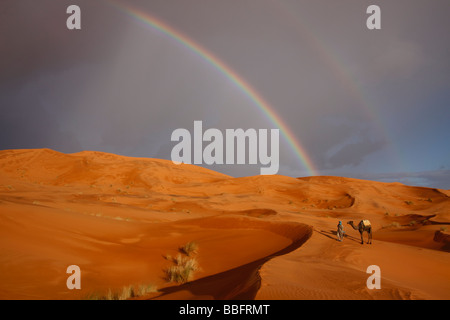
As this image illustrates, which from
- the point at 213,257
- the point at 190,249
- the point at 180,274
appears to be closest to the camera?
the point at 180,274

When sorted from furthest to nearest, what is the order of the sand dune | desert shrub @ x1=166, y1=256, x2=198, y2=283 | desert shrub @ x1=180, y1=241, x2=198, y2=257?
desert shrub @ x1=180, y1=241, x2=198, y2=257 → desert shrub @ x1=166, y1=256, x2=198, y2=283 → the sand dune

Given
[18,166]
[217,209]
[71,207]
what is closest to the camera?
[71,207]

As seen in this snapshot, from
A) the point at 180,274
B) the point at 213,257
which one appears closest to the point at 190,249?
the point at 213,257

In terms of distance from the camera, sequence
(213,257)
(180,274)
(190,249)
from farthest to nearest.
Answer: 1. (190,249)
2. (213,257)
3. (180,274)

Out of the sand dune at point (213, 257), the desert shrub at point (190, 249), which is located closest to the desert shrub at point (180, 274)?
the sand dune at point (213, 257)

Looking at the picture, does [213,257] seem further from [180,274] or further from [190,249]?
[180,274]

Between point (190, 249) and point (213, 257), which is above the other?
point (190, 249)

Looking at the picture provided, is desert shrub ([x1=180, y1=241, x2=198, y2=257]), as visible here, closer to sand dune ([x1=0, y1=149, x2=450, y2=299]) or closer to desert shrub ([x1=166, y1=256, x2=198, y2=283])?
sand dune ([x1=0, y1=149, x2=450, y2=299])

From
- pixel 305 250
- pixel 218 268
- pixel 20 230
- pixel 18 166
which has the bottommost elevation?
pixel 218 268

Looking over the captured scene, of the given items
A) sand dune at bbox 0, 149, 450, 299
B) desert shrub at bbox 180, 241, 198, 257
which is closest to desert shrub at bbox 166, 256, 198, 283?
sand dune at bbox 0, 149, 450, 299

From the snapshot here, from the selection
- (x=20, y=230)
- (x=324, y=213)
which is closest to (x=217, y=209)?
(x=324, y=213)
